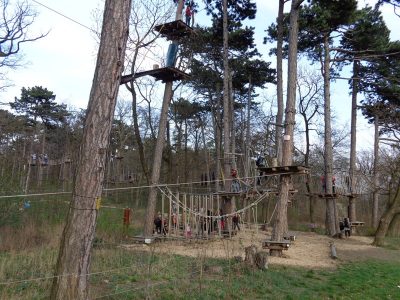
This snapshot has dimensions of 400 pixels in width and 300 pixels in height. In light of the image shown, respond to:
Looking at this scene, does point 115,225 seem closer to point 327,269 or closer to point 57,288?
point 327,269

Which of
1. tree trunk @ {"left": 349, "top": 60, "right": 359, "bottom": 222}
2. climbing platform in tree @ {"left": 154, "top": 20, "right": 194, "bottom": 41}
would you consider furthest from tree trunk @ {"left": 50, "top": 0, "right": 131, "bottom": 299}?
tree trunk @ {"left": 349, "top": 60, "right": 359, "bottom": 222}

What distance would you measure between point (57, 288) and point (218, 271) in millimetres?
4065

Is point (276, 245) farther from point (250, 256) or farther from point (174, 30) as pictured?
point (174, 30)

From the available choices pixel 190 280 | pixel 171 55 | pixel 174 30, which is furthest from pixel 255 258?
pixel 174 30

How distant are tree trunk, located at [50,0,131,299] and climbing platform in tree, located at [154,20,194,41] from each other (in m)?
9.32

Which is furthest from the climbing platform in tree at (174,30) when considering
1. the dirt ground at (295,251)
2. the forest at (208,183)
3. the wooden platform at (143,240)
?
the dirt ground at (295,251)

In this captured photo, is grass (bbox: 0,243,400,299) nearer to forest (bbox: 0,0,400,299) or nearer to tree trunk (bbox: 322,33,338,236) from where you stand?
forest (bbox: 0,0,400,299)

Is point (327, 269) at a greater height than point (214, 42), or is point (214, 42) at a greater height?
point (214, 42)

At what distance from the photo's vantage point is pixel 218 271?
7.88 meters

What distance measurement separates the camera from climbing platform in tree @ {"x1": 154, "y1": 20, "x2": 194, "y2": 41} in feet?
46.0

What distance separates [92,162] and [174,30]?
10625 mm

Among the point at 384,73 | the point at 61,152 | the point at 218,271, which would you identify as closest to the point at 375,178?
the point at 384,73

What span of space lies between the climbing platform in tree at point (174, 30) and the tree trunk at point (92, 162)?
9319mm

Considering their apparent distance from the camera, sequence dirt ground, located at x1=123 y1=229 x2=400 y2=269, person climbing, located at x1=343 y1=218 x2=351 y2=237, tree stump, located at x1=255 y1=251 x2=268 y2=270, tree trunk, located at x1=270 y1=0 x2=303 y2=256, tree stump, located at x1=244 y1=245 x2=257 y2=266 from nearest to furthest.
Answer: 1. tree stump, located at x1=244 y1=245 x2=257 y2=266
2. tree stump, located at x1=255 y1=251 x2=268 y2=270
3. dirt ground, located at x1=123 y1=229 x2=400 y2=269
4. tree trunk, located at x1=270 y1=0 x2=303 y2=256
5. person climbing, located at x1=343 y1=218 x2=351 y2=237
